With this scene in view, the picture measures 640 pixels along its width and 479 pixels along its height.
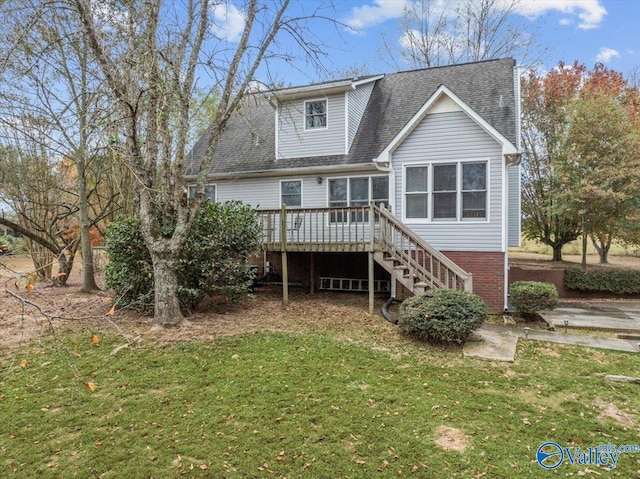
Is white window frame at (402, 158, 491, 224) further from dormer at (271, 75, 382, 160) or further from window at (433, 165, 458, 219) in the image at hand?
dormer at (271, 75, 382, 160)

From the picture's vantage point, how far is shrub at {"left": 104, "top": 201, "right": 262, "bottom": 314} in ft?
27.1

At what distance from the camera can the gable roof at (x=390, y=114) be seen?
1132cm

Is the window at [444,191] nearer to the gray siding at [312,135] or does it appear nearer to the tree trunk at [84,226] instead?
the gray siding at [312,135]

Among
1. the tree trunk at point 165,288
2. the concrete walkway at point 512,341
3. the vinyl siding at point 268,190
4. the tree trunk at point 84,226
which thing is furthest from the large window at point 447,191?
the tree trunk at point 84,226

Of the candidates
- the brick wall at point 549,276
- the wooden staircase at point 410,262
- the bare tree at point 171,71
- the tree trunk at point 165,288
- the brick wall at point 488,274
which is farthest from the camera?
the brick wall at point 549,276

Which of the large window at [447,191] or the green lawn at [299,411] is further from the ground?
the large window at [447,191]

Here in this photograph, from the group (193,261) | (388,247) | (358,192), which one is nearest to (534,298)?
(388,247)

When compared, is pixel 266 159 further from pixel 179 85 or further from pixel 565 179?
pixel 565 179

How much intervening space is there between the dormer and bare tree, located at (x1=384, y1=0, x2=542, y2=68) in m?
11.8

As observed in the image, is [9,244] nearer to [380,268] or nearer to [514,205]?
[380,268]

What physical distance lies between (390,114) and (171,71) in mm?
7641

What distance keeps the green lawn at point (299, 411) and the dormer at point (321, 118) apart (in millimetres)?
7803

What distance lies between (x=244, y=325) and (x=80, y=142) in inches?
303

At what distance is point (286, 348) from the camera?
6746 millimetres
